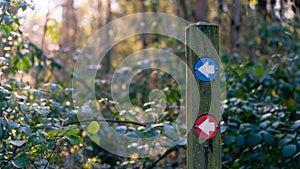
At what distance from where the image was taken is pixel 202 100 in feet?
11.5

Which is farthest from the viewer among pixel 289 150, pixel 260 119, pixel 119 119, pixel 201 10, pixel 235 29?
pixel 201 10

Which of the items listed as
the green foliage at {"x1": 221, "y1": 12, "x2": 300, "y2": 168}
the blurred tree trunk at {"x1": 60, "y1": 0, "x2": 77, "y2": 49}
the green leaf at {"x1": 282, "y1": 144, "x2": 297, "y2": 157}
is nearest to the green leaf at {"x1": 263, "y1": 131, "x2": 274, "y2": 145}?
the green foliage at {"x1": 221, "y1": 12, "x2": 300, "y2": 168}

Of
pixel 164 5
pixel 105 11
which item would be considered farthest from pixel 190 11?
pixel 105 11

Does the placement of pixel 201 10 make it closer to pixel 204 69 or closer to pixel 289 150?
pixel 289 150

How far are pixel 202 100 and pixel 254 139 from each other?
1778mm

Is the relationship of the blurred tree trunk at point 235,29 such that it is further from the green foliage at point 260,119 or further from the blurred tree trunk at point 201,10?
the green foliage at point 260,119

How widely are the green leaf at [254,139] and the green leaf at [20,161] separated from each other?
7.53 feet

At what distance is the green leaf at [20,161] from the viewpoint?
3803mm

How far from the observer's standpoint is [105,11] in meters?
15.0

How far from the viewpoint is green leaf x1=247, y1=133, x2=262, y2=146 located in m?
5.09

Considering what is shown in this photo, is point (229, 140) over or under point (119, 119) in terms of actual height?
under

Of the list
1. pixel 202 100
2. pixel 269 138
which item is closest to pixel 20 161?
pixel 202 100

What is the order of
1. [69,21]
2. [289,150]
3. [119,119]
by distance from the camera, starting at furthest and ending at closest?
[69,21]
[119,119]
[289,150]

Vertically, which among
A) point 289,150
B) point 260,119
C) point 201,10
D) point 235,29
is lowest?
point 289,150
